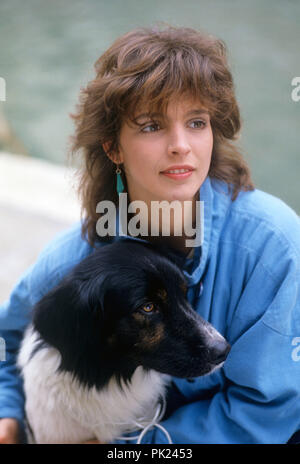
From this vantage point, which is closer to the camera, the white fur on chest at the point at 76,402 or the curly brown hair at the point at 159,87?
the curly brown hair at the point at 159,87

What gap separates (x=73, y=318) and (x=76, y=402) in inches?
12.8

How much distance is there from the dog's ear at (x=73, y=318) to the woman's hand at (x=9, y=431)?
332mm

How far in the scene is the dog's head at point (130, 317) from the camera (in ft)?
4.26

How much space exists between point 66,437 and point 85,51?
8.50ft

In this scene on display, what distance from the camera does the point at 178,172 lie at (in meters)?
1.28

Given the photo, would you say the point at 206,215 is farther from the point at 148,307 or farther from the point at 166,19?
the point at 166,19

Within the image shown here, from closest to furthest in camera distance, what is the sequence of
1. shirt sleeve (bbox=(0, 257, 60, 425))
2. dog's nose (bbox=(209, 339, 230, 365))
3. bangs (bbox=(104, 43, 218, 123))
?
bangs (bbox=(104, 43, 218, 123))
dog's nose (bbox=(209, 339, 230, 365))
shirt sleeve (bbox=(0, 257, 60, 425))

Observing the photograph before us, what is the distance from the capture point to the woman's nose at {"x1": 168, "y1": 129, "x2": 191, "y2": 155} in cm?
123

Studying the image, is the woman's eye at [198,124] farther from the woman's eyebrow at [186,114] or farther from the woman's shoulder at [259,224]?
the woman's shoulder at [259,224]

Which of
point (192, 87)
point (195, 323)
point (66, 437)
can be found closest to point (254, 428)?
point (195, 323)

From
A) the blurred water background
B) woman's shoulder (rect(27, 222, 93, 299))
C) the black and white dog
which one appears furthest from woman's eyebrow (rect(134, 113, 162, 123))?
the blurred water background

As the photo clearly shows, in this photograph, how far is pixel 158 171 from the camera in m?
1.29

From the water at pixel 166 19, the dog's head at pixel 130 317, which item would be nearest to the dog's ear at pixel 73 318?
the dog's head at pixel 130 317

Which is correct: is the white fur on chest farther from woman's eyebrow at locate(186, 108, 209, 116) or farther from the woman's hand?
woman's eyebrow at locate(186, 108, 209, 116)
